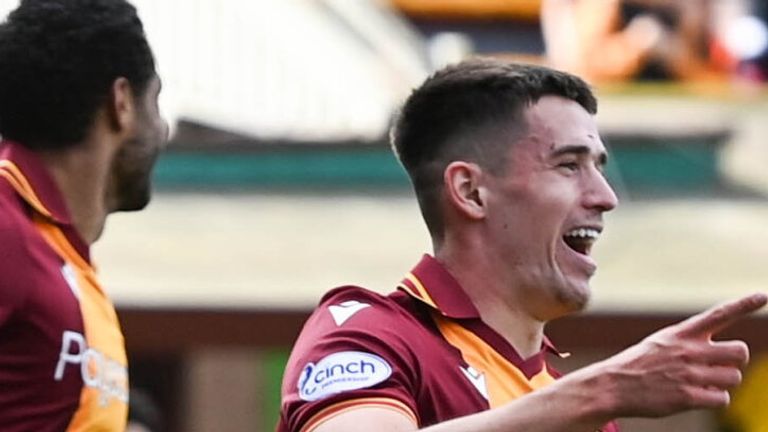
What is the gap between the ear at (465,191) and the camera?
4.43 meters

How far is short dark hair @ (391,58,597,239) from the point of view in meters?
4.48

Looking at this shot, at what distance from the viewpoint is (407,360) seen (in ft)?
13.5

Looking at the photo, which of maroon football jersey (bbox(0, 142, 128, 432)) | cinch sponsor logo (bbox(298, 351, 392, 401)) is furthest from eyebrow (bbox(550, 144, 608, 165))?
maroon football jersey (bbox(0, 142, 128, 432))

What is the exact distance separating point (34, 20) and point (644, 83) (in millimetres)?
8328

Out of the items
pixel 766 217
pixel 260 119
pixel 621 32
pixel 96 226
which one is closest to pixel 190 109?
pixel 260 119

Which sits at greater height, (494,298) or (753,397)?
(494,298)

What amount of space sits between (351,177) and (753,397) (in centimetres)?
260

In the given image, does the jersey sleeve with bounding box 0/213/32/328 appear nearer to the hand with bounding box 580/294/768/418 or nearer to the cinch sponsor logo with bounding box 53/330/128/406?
the cinch sponsor logo with bounding box 53/330/128/406

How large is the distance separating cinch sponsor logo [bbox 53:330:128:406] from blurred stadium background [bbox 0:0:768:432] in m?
7.21

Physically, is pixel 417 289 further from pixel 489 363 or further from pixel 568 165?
pixel 568 165

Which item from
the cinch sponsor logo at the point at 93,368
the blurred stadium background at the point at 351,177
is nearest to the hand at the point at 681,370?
the cinch sponsor logo at the point at 93,368

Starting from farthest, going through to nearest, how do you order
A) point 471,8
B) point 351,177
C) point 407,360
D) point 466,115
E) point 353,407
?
point 471,8
point 351,177
point 466,115
point 407,360
point 353,407

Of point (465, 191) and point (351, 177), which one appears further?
point (351, 177)

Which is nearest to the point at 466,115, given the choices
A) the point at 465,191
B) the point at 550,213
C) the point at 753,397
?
the point at 465,191
